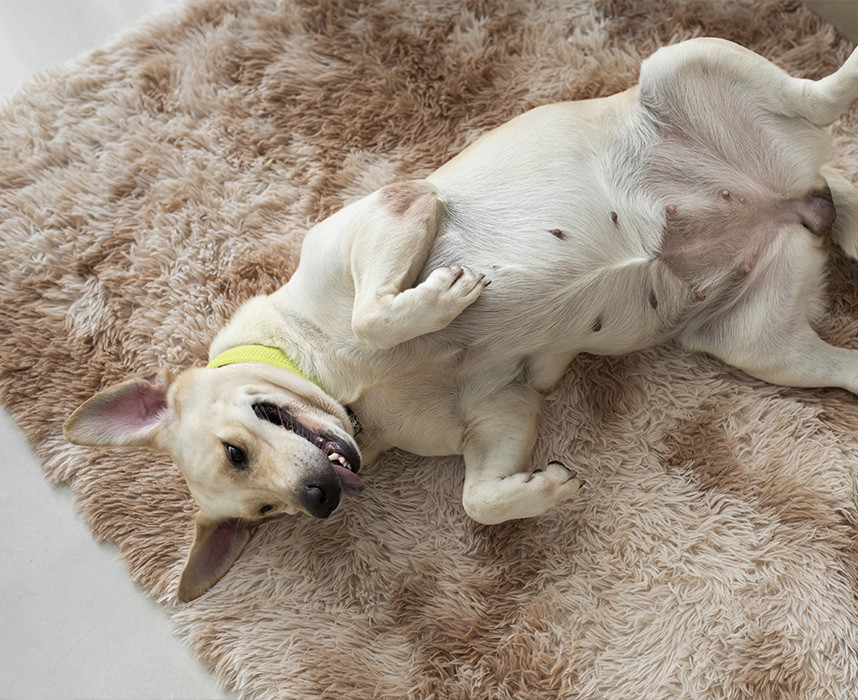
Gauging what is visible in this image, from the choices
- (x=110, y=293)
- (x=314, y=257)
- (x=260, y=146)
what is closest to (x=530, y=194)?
(x=314, y=257)

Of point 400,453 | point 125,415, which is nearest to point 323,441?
point 400,453

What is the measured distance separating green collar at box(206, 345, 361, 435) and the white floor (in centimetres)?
108

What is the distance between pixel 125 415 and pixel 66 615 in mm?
1069

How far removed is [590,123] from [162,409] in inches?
73.3

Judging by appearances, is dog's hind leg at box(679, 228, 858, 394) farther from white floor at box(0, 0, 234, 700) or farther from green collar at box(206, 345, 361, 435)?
white floor at box(0, 0, 234, 700)

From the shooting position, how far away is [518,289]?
2.45 metres

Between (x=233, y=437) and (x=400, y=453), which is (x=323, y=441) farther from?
(x=400, y=453)

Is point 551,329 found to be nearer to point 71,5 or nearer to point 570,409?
point 570,409

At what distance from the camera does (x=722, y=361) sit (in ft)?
9.27

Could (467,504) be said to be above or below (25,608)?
above

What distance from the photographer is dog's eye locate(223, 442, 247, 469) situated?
2.33 meters

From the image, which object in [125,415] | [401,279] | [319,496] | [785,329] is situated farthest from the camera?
[785,329]

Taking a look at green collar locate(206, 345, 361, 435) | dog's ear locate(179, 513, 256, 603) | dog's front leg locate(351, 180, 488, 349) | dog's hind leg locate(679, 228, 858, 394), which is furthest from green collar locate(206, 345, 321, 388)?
dog's hind leg locate(679, 228, 858, 394)

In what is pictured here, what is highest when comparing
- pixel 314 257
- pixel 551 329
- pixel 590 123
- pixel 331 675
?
pixel 590 123
